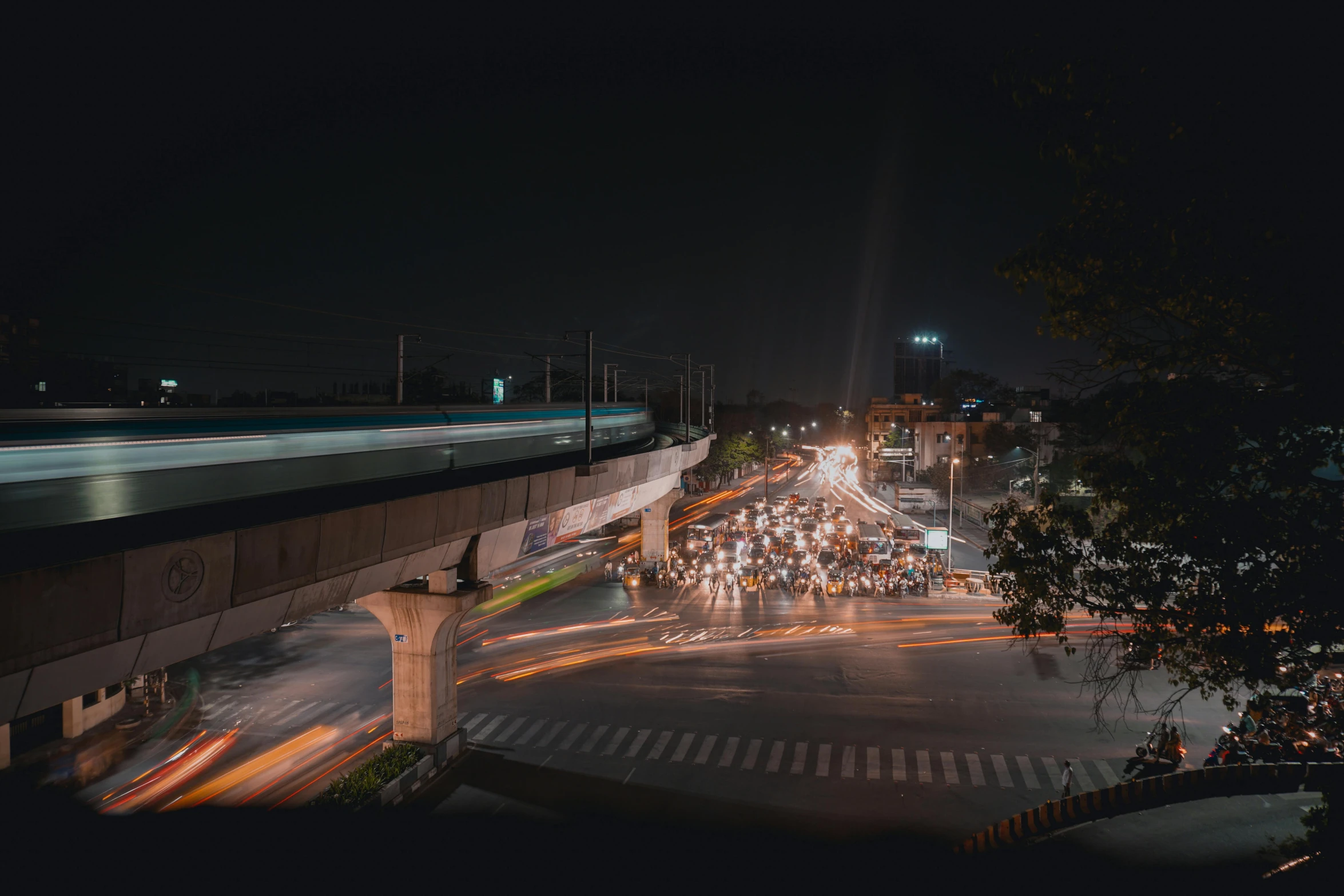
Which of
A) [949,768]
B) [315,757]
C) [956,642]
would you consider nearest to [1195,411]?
[949,768]

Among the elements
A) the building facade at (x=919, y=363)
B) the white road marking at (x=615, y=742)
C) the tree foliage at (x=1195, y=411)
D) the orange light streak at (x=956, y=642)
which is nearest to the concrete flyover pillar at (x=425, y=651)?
the white road marking at (x=615, y=742)

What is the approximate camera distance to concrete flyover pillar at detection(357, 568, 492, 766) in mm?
16484

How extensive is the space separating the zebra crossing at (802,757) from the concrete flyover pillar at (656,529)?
71.1 feet

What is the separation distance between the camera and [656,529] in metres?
40.7

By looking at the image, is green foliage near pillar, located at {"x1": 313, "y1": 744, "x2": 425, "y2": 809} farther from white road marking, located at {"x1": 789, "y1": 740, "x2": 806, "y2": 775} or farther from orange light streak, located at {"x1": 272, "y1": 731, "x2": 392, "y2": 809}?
white road marking, located at {"x1": 789, "y1": 740, "x2": 806, "y2": 775}

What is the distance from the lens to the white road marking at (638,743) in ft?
55.2

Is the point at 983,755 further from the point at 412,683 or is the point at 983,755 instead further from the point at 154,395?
the point at 154,395

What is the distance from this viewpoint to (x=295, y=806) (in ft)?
47.5

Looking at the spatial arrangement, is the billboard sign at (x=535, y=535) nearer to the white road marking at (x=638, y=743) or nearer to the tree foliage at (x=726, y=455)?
the white road marking at (x=638, y=743)

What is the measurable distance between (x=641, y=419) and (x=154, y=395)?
24211mm

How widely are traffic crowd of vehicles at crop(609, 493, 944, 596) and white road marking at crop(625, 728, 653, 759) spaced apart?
652 inches

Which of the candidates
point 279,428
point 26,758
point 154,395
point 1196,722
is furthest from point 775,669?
point 154,395

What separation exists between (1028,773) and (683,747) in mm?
8091

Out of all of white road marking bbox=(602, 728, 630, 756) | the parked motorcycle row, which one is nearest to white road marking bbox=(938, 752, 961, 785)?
the parked motorcycle row
